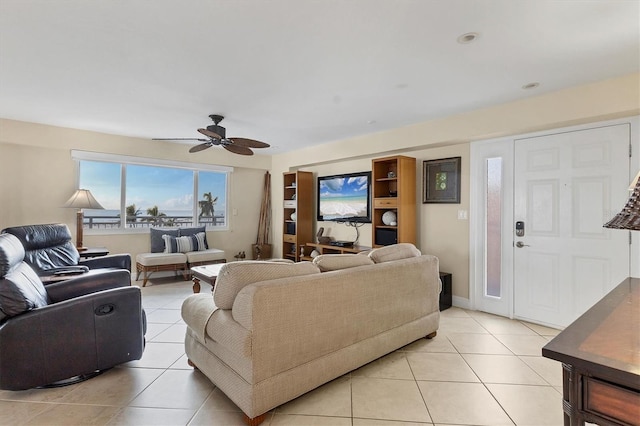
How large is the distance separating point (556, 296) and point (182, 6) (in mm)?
4175

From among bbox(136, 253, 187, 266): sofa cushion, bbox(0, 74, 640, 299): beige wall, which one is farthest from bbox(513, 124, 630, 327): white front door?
bbox(136, 253, 187, 266): sofa cushion

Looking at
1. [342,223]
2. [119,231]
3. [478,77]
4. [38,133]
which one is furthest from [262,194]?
[478,77]

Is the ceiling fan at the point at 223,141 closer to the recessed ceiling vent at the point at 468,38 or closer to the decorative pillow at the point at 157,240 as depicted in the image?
the decorative pillow at the point at 157,240

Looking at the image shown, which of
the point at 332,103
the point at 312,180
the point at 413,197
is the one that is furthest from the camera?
the point at 312,180

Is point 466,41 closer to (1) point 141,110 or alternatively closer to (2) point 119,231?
(1) point 141,110

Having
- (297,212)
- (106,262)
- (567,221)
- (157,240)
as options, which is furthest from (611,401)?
(157,240)

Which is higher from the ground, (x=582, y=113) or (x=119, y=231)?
(x=582, y=113)

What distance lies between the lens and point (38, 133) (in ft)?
14.6

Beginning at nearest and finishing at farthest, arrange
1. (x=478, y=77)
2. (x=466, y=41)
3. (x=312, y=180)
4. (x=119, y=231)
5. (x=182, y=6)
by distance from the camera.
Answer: (x=182, y=6) → (x=466, y=41) → (x=478, y=77) → (x=119, y=231) → (x=312, y=180)

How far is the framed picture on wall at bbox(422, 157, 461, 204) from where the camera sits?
4.05m

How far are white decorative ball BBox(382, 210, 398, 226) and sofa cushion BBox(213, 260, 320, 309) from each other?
2.75m

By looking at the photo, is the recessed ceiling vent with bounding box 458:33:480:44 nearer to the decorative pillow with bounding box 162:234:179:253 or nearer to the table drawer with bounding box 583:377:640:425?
the table drawer with bounding box 583:377:640:425

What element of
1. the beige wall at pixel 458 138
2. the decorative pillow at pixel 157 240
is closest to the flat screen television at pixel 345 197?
the beige wall at pixel 458 138

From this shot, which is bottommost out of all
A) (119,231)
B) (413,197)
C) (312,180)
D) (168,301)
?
(168,301)
